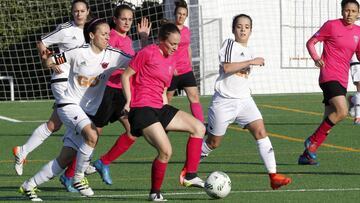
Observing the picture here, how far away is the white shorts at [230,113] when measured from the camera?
11.4 m

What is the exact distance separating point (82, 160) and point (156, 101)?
95 cm

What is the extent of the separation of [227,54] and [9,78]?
15.3 metres

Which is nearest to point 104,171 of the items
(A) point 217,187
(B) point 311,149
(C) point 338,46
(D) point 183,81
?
(A) point 217,187

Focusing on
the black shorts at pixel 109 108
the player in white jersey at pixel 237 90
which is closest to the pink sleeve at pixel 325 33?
the player in white jersey at pixel 237 90

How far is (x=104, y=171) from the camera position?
11.5m

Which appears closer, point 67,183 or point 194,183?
point 194,183

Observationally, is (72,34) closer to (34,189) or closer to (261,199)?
(34,189)

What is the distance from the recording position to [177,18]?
15141mm

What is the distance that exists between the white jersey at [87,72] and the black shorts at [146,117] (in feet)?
2.67

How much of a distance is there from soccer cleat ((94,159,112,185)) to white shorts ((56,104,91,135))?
0.97m

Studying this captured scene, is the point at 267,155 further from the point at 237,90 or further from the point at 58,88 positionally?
the point at 58,88

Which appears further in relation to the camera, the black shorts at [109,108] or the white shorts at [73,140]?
the black shorts at [109,108]

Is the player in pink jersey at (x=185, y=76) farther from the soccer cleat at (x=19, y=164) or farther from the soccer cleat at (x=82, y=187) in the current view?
the soccer cleat at (x=82, y=187)

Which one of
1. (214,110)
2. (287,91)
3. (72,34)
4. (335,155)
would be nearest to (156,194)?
(214,110)
